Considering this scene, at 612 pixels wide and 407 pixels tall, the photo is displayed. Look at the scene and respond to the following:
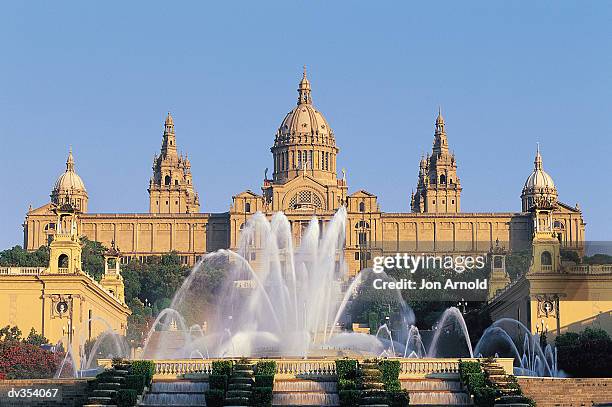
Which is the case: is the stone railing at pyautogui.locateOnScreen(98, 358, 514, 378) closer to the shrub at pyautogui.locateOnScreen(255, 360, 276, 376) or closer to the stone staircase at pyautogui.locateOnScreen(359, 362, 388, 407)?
the shrub at pyautogui.locateOnScreen(255, 360, 276, 376)

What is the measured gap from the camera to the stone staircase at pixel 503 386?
2007 inches

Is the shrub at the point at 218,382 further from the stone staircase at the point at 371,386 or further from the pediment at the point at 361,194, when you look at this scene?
the pediment at the point at 361,194

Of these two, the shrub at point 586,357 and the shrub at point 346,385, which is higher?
the shrub at point 586,357

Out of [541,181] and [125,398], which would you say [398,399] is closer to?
[125,398]

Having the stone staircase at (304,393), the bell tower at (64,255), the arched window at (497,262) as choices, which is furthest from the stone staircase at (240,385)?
the arched window at (497,262)

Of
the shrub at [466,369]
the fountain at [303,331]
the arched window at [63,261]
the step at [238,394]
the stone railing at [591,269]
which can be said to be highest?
the arched window at [63,261]

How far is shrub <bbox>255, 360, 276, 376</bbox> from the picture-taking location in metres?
54.6

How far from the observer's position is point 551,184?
632 feet

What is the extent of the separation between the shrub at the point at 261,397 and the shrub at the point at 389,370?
3.92 meters

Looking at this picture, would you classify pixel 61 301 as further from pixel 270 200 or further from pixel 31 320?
pixel 270 200

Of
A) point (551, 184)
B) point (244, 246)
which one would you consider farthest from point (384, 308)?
point (551, 184)

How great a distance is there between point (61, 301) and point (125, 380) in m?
42.4

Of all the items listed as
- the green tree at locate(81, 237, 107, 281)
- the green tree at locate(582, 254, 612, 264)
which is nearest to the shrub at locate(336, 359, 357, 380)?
the green tree at locate(582, 254, 612, 264)

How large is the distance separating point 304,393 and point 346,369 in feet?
5.50
